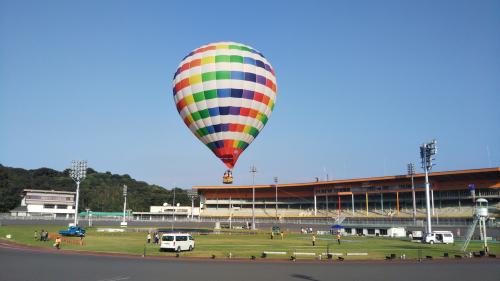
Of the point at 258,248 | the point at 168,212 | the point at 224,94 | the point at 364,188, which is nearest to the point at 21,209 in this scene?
the point at 168,212

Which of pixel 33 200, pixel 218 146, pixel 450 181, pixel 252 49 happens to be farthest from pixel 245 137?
pixel 33 200

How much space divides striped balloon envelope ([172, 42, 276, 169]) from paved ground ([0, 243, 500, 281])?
1633 cm

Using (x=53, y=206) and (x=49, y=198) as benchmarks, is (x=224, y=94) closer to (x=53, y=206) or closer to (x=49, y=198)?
(x=49, y=198)

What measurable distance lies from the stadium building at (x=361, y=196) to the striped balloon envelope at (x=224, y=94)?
2324 inches

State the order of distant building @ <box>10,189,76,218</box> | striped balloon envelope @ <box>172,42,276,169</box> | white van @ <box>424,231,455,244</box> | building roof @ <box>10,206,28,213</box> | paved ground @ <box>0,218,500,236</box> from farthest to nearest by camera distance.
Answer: distant building @ <box>10,189,76,218</box>
building roof @ <box>10,206,28,213</box>
paved ground @ <box>0,218,500,236</box>
white van @ <box>424,231,455,244</box>
striped balloon envelope @ <box>172,42,276,169</box>

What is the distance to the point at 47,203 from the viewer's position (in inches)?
5915

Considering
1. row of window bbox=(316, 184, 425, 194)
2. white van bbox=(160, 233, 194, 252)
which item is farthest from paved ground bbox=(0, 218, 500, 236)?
white van bbox=(160, 233, 194, 252)

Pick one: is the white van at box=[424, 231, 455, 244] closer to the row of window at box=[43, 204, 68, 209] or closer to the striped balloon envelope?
the striped balloon envelope

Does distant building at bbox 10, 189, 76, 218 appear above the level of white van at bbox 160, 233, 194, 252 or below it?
above

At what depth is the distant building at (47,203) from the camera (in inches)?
5778

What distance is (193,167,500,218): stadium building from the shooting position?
104688 millimetres

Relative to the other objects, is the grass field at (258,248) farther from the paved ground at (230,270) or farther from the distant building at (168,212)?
the distant building at (168,212)

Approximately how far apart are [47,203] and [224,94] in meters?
130

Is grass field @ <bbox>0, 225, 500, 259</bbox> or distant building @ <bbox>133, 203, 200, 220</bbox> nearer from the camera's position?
grass field @ <bbox>0, 225, 500, 259</bbox>
